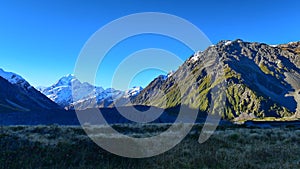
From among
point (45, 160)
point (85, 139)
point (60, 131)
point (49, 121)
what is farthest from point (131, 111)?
point (45, 160)

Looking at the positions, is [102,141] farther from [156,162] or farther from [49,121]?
[49,121]

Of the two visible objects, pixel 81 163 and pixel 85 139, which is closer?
pixel 81 163

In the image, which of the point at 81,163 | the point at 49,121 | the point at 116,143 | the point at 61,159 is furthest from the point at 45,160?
the point at 49,121

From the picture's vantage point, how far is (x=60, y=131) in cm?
2581

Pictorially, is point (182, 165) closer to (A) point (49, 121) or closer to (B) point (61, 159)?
(B) point (61, 159)

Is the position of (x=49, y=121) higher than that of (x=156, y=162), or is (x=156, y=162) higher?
(x=49, y=121)

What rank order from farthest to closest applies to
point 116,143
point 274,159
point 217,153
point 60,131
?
point 60,131
point 116,143
point 217,153
point 274,159

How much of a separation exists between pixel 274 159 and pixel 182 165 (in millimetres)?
6167

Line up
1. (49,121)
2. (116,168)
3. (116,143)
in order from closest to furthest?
(116,168)
(116,143)
(49,121)

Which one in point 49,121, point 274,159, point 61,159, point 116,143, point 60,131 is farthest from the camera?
point 49,121

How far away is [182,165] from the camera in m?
15.5

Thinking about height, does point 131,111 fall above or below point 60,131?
above

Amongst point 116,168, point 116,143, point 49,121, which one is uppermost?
point 49,121

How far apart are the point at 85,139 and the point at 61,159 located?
176 inches
